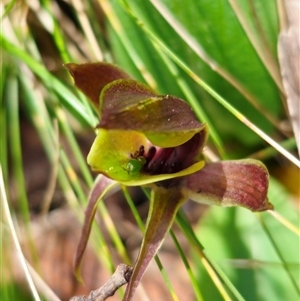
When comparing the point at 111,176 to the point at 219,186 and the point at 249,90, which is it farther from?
A: the point at 249,90

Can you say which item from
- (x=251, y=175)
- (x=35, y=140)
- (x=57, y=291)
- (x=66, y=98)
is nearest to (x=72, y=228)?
(x=57, y=291)

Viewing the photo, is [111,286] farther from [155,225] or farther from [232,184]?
[232,184]

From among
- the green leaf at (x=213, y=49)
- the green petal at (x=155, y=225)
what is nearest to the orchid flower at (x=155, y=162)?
the green petal at (x=155, y=225)

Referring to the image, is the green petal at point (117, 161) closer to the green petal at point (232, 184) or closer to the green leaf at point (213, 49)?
the green petal at point (232, 184)

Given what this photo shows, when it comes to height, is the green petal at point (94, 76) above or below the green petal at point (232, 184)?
above

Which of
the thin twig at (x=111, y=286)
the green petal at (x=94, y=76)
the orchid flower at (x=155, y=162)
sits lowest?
the thin twig at (x=111, y=286)

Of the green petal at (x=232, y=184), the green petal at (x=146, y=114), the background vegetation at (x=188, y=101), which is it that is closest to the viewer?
the green petal at (x=146, y=114)

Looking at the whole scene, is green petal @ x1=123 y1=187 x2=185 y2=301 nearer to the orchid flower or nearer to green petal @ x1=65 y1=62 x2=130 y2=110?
the orchid flower

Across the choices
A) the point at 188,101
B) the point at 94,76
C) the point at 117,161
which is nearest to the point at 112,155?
the point at 117,161
